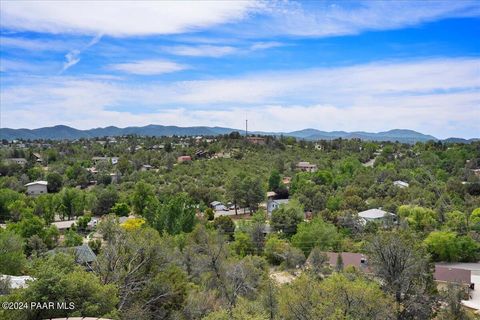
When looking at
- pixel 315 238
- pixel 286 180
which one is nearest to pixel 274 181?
pixel 286 180

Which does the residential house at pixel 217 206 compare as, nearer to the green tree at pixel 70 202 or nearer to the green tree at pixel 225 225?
the green tree at pixel 225 225

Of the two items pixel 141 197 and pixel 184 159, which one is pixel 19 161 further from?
pixel 141 197

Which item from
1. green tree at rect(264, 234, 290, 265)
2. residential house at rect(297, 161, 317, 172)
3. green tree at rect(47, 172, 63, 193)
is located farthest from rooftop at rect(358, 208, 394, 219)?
green tree at rect(47, 172, 63, 193)

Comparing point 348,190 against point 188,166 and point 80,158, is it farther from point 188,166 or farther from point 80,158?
point 80,158

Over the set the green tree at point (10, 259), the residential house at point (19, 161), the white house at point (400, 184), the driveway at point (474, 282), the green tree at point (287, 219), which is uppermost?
the residential house at point (19, 161)

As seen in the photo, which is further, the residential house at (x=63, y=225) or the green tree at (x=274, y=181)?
the green tree at (x=274, y=181)

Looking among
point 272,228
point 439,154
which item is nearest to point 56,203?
point 272,228

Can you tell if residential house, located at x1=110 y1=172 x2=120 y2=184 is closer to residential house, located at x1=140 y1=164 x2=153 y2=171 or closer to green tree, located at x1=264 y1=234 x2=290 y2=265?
residential house, located at x1=140 y1=164 x2=153 y2=171
